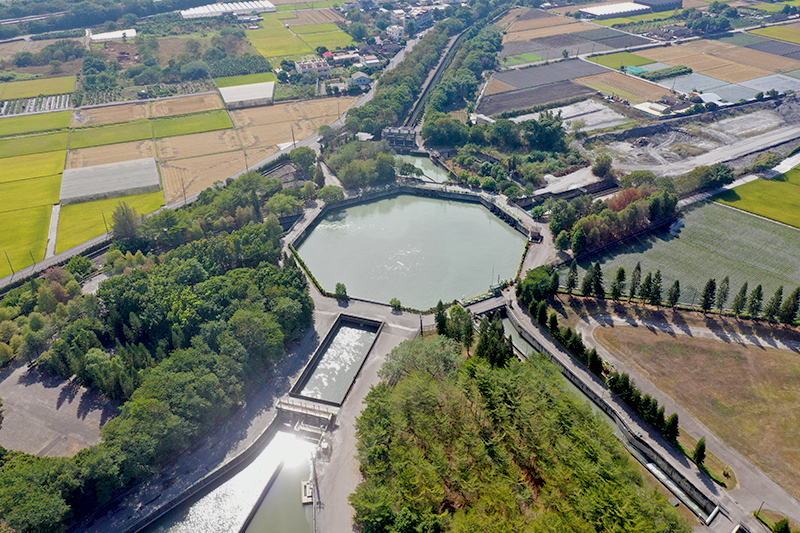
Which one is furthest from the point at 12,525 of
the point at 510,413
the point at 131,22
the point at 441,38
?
the point at 131,22

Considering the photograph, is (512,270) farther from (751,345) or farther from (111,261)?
(111,261)

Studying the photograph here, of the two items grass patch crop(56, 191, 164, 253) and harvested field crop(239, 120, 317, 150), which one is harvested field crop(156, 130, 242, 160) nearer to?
harvested field crop(239, 120, 317, 150)

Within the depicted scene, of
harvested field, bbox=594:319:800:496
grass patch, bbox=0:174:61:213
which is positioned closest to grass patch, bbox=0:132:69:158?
grass patch, bbox=0:174:61:213

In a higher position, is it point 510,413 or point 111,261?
point 111,261

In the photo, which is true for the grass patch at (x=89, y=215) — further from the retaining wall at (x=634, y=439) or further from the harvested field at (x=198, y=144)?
the retaining wall at (x=634, y=439)

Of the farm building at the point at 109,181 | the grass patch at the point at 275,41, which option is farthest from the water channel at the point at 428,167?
the grass patch at the point at 275,41

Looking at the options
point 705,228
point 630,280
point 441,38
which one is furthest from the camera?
point 441,38
